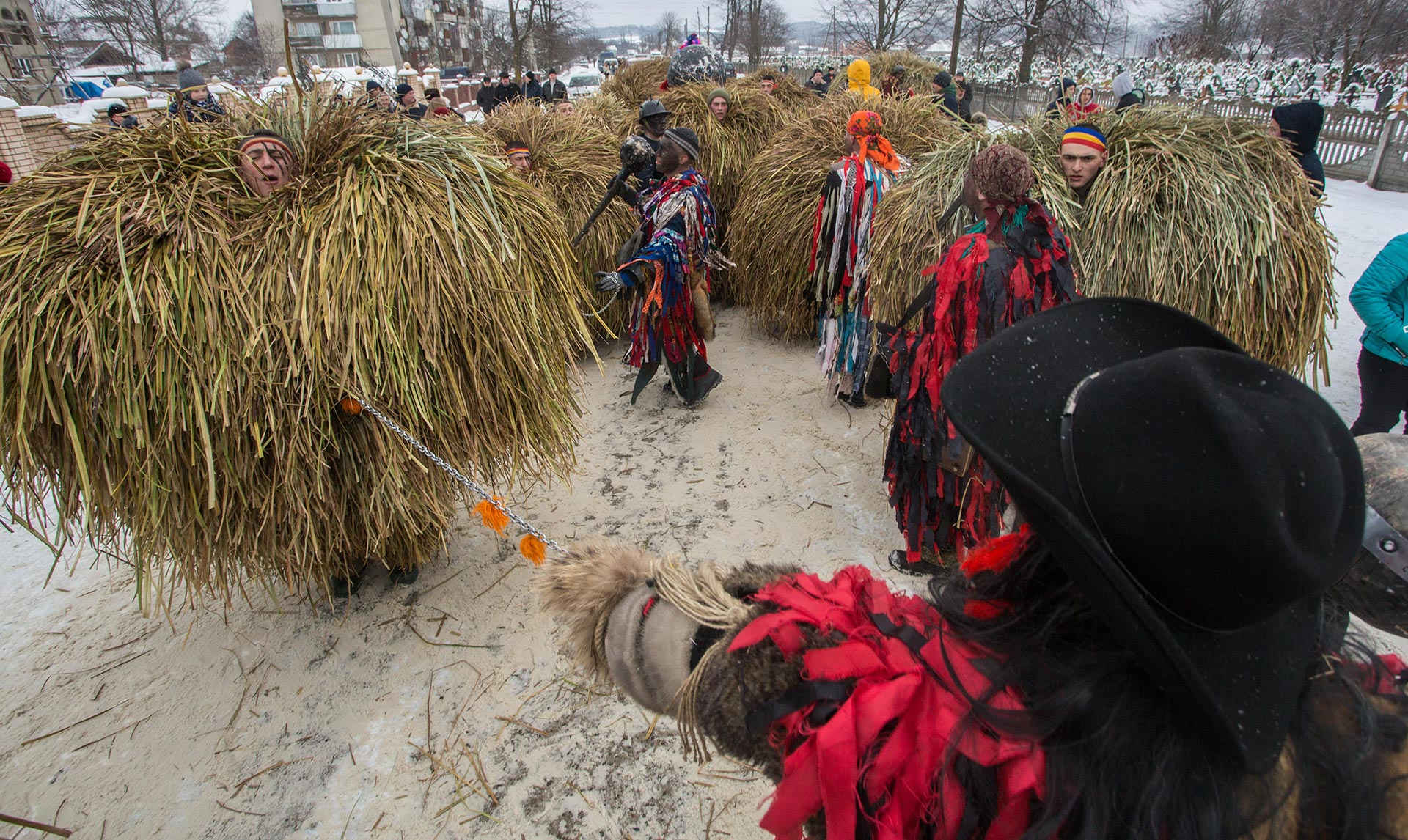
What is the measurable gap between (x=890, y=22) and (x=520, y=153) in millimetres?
20350

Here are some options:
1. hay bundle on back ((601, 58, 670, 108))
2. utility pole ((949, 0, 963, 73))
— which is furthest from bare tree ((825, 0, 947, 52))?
hay bundle on back ((601, 58, 670, 108))

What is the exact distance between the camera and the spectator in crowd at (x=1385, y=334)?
296 cm

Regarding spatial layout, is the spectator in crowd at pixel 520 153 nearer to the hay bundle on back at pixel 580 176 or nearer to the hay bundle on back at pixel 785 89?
the hay bundle on back at pixel 580 176

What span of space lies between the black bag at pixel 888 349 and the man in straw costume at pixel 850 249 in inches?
39.2

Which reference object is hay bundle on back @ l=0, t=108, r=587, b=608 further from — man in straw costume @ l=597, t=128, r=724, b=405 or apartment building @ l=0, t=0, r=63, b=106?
apartment building @ l=0, t=0, r=63, b=106

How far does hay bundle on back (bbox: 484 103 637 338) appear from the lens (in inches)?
189

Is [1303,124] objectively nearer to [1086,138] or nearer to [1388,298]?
[1388,298]

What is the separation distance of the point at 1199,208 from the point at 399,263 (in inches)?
121

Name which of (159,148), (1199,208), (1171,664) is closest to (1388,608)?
(1171,664)

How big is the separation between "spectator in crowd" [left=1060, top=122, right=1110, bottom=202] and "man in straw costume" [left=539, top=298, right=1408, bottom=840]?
2.58 meters

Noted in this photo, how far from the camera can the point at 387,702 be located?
2.31m

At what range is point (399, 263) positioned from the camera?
2008mm

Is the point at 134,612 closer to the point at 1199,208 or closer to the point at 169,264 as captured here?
the point at 169,264

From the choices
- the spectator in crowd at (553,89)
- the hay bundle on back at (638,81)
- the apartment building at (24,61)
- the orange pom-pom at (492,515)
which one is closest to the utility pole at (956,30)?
the spectator in crowd at (553,89)
